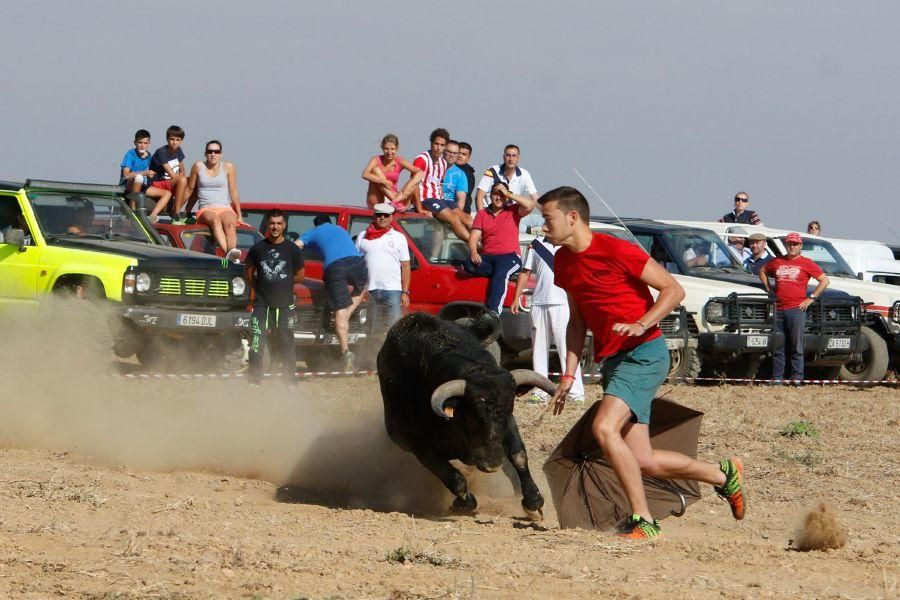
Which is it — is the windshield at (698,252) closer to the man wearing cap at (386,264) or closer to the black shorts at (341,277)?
the man wearing cap at (386,264)

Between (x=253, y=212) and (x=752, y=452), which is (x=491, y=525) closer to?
(x=752, y=452)

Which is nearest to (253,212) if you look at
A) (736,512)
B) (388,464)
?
(388,464)

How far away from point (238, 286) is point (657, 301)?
8928mm

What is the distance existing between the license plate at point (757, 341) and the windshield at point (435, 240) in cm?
388

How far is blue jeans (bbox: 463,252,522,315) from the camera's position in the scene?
645 inches

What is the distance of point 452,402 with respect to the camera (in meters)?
8.91

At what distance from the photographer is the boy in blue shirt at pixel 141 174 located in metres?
17.8

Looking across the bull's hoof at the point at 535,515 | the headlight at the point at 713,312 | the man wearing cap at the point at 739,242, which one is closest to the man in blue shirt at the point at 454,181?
the headlight at the point at 713,312

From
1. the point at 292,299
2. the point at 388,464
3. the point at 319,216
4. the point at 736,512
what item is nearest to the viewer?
the point at 736,512

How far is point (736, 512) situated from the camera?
8.22m

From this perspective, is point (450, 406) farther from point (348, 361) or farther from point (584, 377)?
point (584, 377)

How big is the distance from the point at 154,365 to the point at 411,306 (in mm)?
3369

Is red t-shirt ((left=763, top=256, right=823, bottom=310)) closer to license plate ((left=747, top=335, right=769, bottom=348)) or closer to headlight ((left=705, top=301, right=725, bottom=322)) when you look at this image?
license plate ((left=747, top=335, right=769, bottom=348))

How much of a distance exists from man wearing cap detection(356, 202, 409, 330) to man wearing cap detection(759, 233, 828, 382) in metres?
5.06
